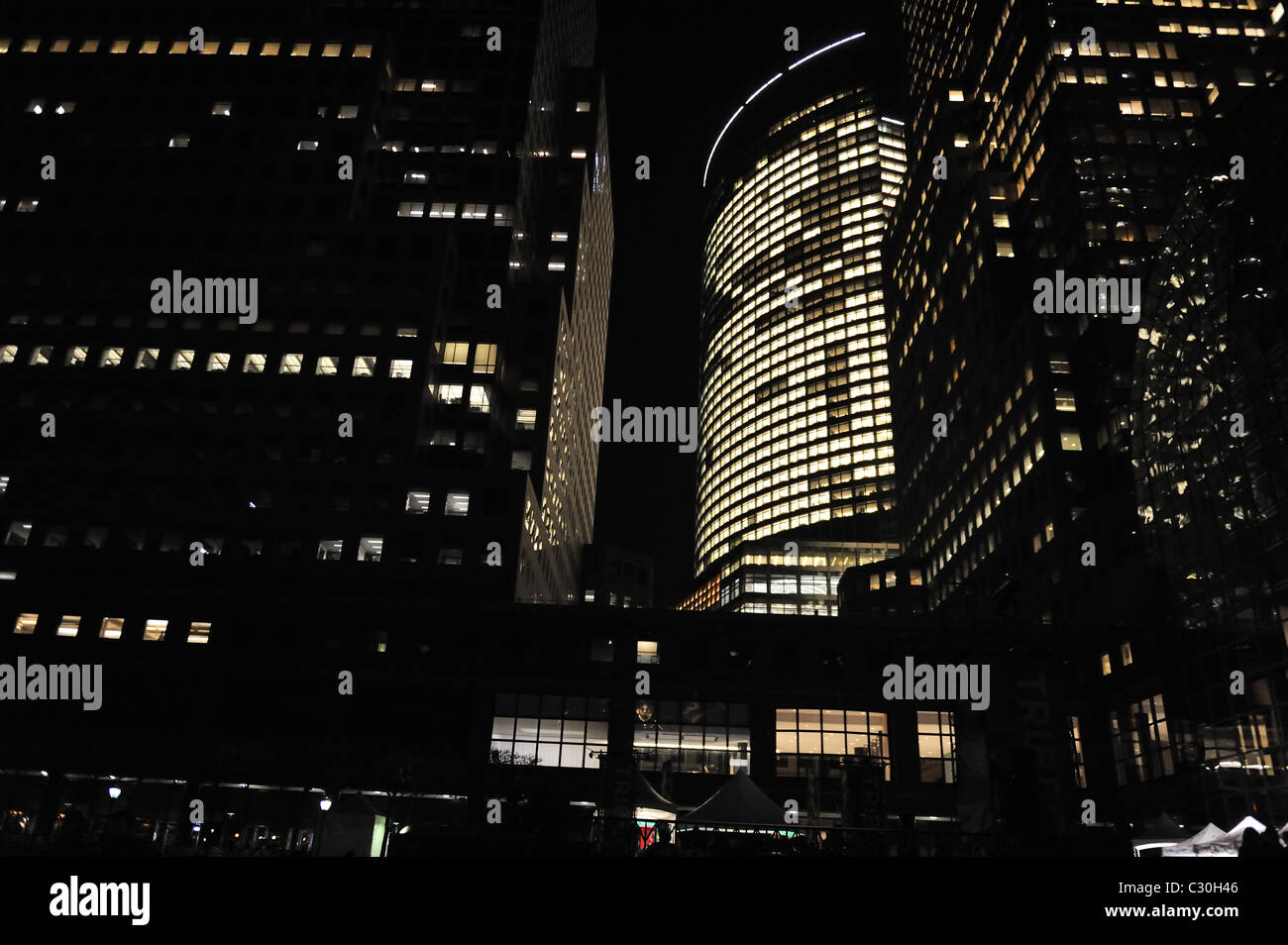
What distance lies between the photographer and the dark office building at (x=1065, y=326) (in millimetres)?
57750

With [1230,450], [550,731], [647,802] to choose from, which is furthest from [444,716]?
[1230,450]

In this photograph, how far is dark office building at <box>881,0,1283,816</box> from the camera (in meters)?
57.8

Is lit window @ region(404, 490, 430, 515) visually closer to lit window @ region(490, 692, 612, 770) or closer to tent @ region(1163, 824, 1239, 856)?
lit window @ region(490, 692, 612, 770)

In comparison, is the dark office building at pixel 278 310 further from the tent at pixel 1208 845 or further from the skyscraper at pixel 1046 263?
Result: the tent at pixel 1208 845

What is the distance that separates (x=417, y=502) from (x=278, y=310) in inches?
933

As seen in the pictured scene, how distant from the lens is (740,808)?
27.0 m

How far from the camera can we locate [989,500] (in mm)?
87812

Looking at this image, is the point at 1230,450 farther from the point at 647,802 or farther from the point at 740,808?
the point at 647,802

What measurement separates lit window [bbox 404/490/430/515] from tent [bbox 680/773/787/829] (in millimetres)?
49833

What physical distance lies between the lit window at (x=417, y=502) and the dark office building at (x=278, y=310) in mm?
274

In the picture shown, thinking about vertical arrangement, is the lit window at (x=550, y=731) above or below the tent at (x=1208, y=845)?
above

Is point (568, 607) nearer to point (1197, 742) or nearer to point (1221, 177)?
point (1197, 742)

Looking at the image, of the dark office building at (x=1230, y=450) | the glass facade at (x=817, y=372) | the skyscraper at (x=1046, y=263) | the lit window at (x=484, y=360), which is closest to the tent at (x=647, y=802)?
the dark office building at (x=1230, y=450)
